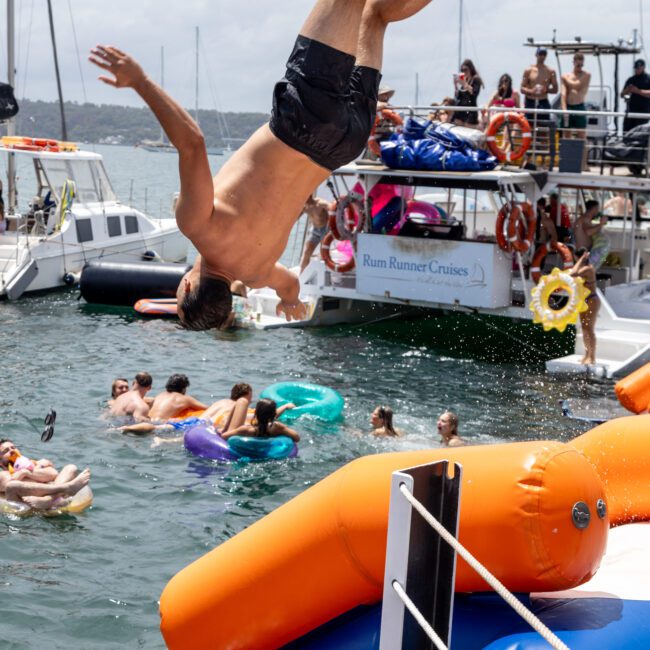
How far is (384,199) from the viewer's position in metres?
20.3

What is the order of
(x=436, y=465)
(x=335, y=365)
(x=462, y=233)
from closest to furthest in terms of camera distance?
1. (x=436, y=465)
2. (x=335, y=365)
3. (x=462, y=233)

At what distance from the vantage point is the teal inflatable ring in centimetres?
1376

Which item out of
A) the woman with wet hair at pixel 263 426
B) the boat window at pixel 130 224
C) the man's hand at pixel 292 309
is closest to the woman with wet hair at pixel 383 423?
the woman with wet hair at pixel 263 426

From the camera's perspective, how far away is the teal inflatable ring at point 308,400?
13758mm

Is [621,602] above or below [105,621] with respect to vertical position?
above

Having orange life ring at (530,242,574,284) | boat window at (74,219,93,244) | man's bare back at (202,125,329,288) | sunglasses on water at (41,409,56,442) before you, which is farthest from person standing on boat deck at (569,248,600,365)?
boat window at (74,219,93,244)

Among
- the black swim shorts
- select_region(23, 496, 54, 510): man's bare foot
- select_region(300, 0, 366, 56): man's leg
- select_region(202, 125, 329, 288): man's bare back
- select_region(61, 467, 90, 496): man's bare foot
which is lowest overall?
select_region(23, 496, 54, 510): man's bare foot

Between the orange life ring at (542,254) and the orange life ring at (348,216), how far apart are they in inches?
128

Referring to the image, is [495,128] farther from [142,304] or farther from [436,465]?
[436,465]

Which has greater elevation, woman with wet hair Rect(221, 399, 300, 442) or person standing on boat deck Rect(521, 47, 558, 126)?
person standing on boat deck Rect(521, 47, 558, 126)

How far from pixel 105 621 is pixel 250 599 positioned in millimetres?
3889

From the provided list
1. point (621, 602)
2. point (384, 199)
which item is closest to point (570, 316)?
point (384, 199)

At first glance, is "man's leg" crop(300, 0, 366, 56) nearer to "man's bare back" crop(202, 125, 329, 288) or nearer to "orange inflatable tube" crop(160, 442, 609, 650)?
"man's bare back" crop(202, 125, 329, 288)

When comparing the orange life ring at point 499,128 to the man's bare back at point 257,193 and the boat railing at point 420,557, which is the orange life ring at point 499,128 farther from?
the boat railing at point 420,557
